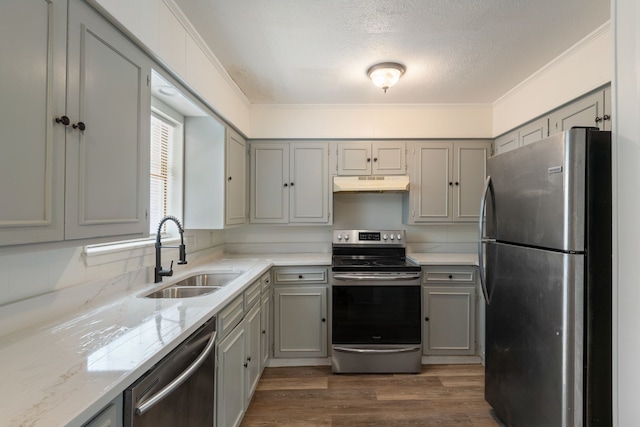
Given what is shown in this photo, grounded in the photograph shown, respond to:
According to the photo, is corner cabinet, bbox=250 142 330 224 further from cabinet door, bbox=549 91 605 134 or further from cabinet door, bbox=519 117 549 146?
cabinet door, bbox=549 91 605 134

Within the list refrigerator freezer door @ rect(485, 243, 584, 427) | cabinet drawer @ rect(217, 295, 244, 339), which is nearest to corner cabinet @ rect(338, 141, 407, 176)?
refrigerator freezer door @ rect(485, 243, 584, 427)

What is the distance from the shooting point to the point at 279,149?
3070mm

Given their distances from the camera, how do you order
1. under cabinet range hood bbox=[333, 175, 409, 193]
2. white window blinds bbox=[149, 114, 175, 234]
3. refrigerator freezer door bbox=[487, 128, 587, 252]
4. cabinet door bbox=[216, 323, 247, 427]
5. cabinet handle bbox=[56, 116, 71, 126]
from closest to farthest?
cabinet handle bbox=[56, 116, 71, 126], refrigerator freezer door bbox=[487, 128, 587, 252], cabinet door bbox=[216, 323, 247, 427], white window blinds bbox=[149, 114, 175, 234], under cabinet range hood bbox=[333, 175, 409, 193]

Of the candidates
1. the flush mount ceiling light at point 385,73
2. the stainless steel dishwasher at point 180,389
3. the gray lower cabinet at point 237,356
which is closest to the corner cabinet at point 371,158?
the flush mount ceiling light at point 385,73

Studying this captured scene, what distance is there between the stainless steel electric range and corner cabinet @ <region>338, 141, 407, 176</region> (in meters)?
0.98

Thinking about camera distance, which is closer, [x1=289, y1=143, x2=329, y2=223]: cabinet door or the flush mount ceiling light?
the flush mount ceiling light

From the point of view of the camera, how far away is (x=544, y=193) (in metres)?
1.49

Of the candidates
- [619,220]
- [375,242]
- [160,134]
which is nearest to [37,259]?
[160,134]

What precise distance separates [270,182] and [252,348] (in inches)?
62.1

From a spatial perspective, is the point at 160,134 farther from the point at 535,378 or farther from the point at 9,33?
the point at 535,378

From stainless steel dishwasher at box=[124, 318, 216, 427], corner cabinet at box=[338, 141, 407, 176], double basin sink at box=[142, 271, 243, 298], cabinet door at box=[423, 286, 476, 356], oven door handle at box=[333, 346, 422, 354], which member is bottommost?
oven door handle at box=[333, 346, 422, 354]

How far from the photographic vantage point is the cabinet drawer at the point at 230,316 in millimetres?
1529

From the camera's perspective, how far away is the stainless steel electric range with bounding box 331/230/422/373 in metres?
2.58

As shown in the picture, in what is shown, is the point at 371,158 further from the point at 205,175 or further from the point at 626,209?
the point at 626,209
